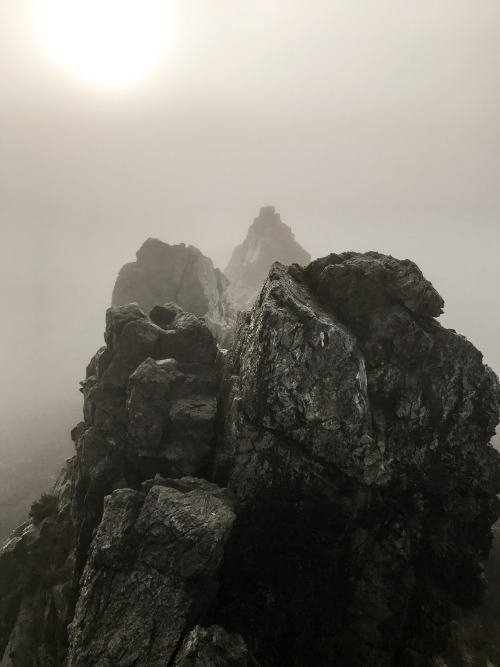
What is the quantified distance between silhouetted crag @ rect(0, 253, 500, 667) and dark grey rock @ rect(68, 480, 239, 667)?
0.10 meters

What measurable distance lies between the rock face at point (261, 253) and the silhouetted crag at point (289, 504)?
99759mm

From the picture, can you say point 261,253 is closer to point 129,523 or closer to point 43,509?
point 43,509

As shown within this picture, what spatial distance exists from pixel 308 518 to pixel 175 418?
14.5 meters

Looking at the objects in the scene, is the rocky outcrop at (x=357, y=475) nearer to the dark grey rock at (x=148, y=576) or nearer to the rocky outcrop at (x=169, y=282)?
the dark grey rock at (x=148, y=576)

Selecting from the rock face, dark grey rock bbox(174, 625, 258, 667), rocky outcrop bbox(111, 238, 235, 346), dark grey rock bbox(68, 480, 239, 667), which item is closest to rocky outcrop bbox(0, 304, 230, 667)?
dark grey rock bbox(68, 480, 239, 667)

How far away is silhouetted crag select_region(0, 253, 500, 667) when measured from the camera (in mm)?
21438

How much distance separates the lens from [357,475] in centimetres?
2436

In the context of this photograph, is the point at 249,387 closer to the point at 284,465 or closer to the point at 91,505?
the point at 284,465

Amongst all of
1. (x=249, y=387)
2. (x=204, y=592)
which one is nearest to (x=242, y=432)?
(x=249, y=387)

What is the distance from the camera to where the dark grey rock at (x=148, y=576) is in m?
19.0

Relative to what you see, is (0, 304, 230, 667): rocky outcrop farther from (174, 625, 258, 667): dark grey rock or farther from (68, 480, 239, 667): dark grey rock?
(174, 625, 258, 667): dark grey rock

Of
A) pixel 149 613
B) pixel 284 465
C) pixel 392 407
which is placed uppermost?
pixel 392 407

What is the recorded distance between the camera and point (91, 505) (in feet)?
92.9

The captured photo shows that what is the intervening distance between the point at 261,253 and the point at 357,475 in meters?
128
